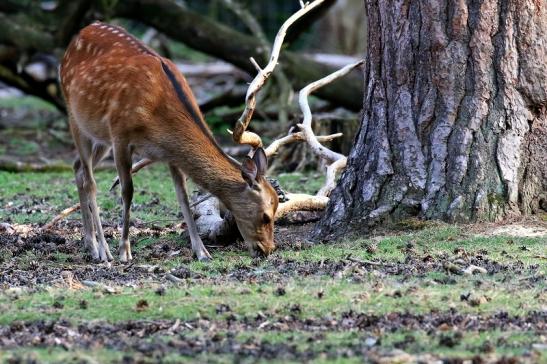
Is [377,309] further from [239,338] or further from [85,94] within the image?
[85,94]

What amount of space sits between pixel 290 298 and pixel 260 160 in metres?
1.82

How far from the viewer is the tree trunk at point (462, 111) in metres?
7.34

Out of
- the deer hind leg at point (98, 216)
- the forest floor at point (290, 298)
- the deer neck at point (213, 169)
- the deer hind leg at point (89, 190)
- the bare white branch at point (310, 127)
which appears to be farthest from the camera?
the bare white branch at point (310, 127)

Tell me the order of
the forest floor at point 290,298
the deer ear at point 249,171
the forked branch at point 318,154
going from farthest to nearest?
1. the forked branch at point 318,154
2. the deer ear at point 249,171
3. the forest floor at point 290,298

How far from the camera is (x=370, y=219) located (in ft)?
24.8

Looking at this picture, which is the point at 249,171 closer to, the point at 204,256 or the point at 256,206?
the point at 256,206

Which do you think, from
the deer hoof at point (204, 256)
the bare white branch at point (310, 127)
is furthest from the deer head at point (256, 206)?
the bare white branch at point (310, 127)

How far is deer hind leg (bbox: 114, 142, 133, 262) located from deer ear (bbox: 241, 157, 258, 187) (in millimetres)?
829

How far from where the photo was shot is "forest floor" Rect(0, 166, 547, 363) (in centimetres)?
486

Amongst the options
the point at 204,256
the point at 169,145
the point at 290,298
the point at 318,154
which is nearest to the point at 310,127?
the point at 318,154

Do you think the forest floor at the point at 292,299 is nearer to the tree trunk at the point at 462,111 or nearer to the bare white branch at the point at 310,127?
the tree trunk at the point at 462,111

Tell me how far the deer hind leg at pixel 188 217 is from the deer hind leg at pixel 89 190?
61 cm

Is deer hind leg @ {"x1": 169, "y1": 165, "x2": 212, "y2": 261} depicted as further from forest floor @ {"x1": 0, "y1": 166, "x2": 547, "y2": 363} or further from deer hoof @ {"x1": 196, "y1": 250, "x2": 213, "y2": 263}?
forest floor @ {"x1": 0, "y1": 166, "x2": 547, "y2": 363}

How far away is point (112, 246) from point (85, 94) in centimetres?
115
